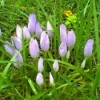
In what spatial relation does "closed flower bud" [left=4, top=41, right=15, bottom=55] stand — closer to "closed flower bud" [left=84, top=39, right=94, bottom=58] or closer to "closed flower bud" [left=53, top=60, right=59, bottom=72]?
"closed flower bud" [left=53, top=60, right=59, bottom=72]

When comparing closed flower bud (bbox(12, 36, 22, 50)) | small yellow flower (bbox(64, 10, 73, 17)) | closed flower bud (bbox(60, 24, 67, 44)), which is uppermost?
small yellow flower (bbox(64, 10, 73, 17))

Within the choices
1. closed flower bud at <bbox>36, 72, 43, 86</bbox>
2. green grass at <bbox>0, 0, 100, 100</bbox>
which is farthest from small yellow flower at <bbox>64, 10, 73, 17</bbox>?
closed flower bud at <bbox>36, 72, 43, 86</bbox>

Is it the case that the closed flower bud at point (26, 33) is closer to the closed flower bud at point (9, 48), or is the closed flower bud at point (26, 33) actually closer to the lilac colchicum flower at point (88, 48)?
the closed flower bud at point (9, 48)

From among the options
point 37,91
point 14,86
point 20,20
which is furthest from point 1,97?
point 20,20

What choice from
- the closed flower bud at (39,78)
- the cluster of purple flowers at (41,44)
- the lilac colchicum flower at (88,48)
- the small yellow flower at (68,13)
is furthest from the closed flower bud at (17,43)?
the small yellow flower at (68,13)

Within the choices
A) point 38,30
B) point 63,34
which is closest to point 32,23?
point 38,30

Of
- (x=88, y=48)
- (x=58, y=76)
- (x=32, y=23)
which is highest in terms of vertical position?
(x=32, y=23)

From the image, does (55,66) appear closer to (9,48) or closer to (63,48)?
(63,48)

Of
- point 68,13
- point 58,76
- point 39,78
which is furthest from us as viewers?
point 68,13

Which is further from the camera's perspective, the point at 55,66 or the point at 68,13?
the point at 68,13

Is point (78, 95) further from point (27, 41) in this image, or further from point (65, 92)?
point (27, 41)

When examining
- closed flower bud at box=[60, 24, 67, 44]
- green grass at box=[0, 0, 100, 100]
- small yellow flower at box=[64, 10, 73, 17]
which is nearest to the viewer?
green grass at box=[0, 0, 100, 100]
